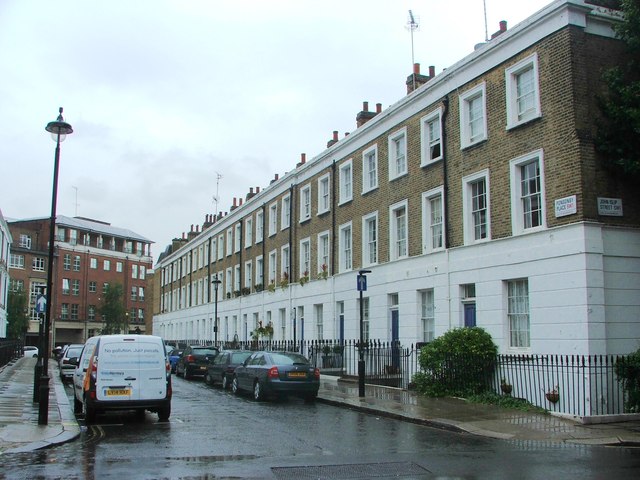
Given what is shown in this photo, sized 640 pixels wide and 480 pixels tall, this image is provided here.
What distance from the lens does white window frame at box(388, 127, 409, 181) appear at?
956 inches

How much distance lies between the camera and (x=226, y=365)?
2466 centimetres

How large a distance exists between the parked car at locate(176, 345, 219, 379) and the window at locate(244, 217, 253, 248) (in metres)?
12.1

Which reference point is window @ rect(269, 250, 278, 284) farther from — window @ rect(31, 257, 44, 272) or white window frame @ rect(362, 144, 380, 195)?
window @ rect(31, 257, 44, 272)

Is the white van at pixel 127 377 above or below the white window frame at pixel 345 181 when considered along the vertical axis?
below

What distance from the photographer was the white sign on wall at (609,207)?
16.0m

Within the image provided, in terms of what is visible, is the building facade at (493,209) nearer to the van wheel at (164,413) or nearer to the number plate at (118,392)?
the van wheel at (164,413)

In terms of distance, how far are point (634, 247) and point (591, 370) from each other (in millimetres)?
3265

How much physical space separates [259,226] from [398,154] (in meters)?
17.4

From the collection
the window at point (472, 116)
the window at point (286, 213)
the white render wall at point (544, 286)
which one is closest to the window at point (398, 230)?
the white render wall at point (544, 286)

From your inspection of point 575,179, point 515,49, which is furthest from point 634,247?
point 515,49

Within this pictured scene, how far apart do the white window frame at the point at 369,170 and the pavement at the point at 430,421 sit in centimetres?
934

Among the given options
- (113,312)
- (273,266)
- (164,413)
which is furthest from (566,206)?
(113,312)

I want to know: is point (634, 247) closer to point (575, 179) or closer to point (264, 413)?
point (575, 179)

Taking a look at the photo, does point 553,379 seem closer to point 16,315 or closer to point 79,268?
point 16,315
